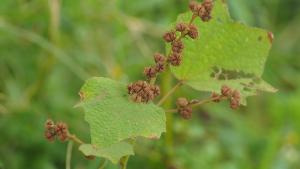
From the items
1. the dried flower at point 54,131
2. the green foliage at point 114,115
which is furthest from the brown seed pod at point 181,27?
the dried flower at point 54,131

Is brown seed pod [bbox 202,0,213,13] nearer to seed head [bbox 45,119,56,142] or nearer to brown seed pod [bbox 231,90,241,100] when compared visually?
brown seed pod [bbox 231,90,241,100]

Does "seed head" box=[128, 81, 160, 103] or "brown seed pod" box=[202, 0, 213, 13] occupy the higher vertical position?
"brown seed pod" box=[202, 0, 213, 13]

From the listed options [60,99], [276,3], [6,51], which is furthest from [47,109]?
[276,3]

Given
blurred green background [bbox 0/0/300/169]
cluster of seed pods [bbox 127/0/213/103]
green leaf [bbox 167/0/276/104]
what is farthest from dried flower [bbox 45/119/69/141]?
blurred green background [bbox 0/0/300/169]

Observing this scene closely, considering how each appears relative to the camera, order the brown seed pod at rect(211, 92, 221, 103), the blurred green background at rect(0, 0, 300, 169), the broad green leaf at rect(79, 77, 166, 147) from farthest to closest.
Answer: the blurred green background at rect(0, 0, 300, 169)
the brown seed pod at rect(211, 92, 221, 103)
the broad green leaf at rect(79, 77, 166, 147)

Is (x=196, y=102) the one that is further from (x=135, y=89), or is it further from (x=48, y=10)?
(x=48, y=10)

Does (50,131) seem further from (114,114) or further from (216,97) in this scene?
(216,97)
